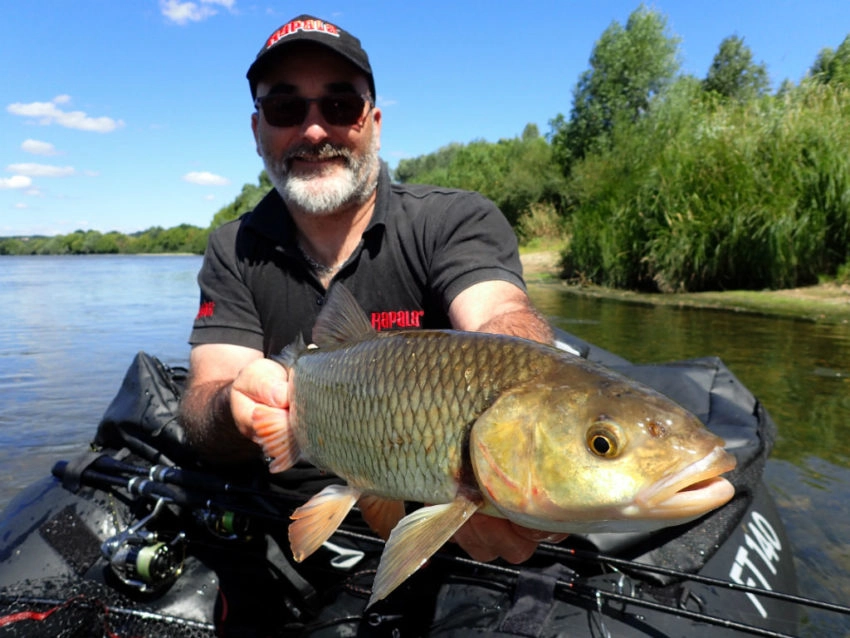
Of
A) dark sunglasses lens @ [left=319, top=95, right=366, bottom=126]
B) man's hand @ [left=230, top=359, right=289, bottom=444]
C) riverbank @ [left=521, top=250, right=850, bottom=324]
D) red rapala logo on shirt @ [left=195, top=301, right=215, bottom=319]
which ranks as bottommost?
riverbank @ [left=521, top=250, right=850, bottom=324]

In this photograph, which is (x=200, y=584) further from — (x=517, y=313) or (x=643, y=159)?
(x=643, y=159)

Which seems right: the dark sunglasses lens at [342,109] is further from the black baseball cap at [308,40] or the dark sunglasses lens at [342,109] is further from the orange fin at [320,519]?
the orange fin at [320,519]

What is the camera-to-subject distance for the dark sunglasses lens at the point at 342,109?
284 cm

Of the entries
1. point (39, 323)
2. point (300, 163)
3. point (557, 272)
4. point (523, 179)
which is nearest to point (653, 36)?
point (523, 179)

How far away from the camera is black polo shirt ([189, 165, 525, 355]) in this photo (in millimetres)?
2674

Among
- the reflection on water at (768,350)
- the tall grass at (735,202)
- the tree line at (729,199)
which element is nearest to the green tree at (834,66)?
the tree line at (729,199)

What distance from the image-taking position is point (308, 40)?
2.76 meters

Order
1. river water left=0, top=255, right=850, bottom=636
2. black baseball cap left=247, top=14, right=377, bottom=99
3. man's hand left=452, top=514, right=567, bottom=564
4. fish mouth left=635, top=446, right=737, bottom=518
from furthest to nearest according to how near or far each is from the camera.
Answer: river water left=0, top=255, right=850, bottom=636 → black baseball cap left=247, top=14, right=377, bottom=99 → man's hand left=452, top=514, right=567, bottom=564 → fish mouth left=635, top=446, right=737, bottom=518

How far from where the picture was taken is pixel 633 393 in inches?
49.5

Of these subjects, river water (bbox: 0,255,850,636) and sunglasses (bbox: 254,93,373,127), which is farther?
river water (bbox: 0,255,850,636)

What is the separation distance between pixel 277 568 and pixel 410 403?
1556 mm

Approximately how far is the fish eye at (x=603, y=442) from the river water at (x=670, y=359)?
2.28m

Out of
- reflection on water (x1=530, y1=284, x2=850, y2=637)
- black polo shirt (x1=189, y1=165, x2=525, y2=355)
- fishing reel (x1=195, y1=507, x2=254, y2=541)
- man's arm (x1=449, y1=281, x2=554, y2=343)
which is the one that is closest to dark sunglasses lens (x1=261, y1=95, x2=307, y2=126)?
black polo shirt (x1=189, y1=165, x2=525, y2=355)

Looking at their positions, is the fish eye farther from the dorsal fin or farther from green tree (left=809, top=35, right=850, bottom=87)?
green tree (left=809, top=35, right=850, bottom=87)
